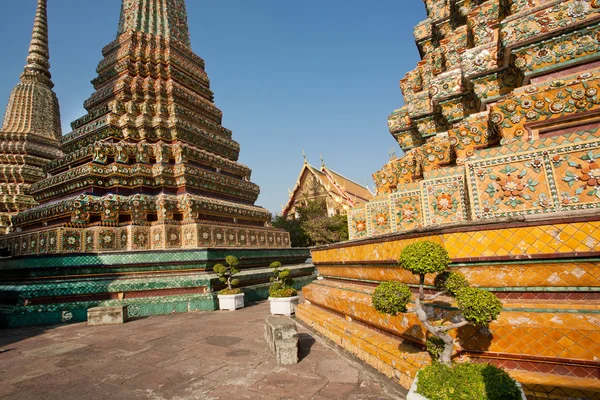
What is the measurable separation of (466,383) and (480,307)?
0.48 metres

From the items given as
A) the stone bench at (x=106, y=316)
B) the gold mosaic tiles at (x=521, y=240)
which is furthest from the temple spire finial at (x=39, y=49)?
the gold mosaic tiles at (x=521, y=240)

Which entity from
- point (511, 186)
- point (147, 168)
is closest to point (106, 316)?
point (147, 168)

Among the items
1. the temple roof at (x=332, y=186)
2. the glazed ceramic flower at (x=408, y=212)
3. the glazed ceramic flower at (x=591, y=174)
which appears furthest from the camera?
the temple roof at (x=332, y=186)

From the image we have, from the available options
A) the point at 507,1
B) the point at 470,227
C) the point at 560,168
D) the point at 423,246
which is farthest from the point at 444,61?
the point at 423,246

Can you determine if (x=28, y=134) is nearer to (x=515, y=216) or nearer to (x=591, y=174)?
(x=515, y=216)

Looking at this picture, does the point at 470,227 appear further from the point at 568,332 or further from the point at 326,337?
the point at 326,337

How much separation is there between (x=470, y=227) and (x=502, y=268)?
1.37ft

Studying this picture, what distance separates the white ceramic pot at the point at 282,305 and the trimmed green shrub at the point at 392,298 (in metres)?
5.47

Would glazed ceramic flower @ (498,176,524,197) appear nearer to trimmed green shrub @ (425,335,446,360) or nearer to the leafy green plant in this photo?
trimmed green shrub @ (425,335,446,360)

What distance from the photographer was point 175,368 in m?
4.03

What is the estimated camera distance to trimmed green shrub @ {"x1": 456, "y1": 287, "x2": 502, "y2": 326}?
218 cm

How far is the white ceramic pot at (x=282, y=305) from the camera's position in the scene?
7.82m

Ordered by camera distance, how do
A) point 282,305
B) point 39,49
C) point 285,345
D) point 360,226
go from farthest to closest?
point 39,49 < point 282,305 < point 360,226 < point 285,345

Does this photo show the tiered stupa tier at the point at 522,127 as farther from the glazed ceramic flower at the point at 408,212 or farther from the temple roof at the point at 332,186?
the temple roof at the point at 332,186
